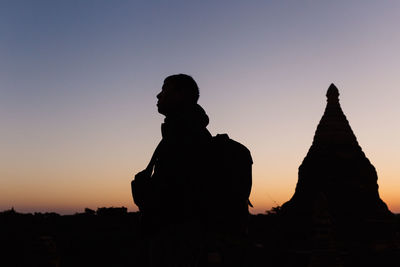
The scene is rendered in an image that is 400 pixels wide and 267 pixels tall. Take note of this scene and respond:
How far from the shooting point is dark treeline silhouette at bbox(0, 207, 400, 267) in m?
19.6

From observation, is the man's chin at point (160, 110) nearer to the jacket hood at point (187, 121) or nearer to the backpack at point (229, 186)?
the jacket hood at point (187, 121)

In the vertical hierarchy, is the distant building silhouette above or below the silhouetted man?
above

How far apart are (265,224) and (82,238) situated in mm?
10555

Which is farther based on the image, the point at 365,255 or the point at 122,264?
the point at 365,255

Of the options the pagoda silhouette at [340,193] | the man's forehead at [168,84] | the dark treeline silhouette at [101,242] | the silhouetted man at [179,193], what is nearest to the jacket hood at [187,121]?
the silhouetted man at [179,193]

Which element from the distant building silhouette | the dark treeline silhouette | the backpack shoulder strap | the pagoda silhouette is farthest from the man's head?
the distant building silhouette

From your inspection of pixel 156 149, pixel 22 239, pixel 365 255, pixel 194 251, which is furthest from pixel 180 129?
pixel 365 255

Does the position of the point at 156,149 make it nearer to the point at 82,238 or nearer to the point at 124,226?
the point at 82,238

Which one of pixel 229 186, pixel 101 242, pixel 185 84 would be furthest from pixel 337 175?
pixel 229 186

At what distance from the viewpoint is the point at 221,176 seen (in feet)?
8.02

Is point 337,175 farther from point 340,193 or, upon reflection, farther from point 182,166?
point 182,166

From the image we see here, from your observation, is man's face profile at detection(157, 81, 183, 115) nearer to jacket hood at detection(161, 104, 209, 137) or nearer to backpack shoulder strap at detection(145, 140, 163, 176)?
jacket hood at detection(161, 104, 209, 137)

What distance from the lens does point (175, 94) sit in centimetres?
262

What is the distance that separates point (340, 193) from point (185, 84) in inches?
1002
